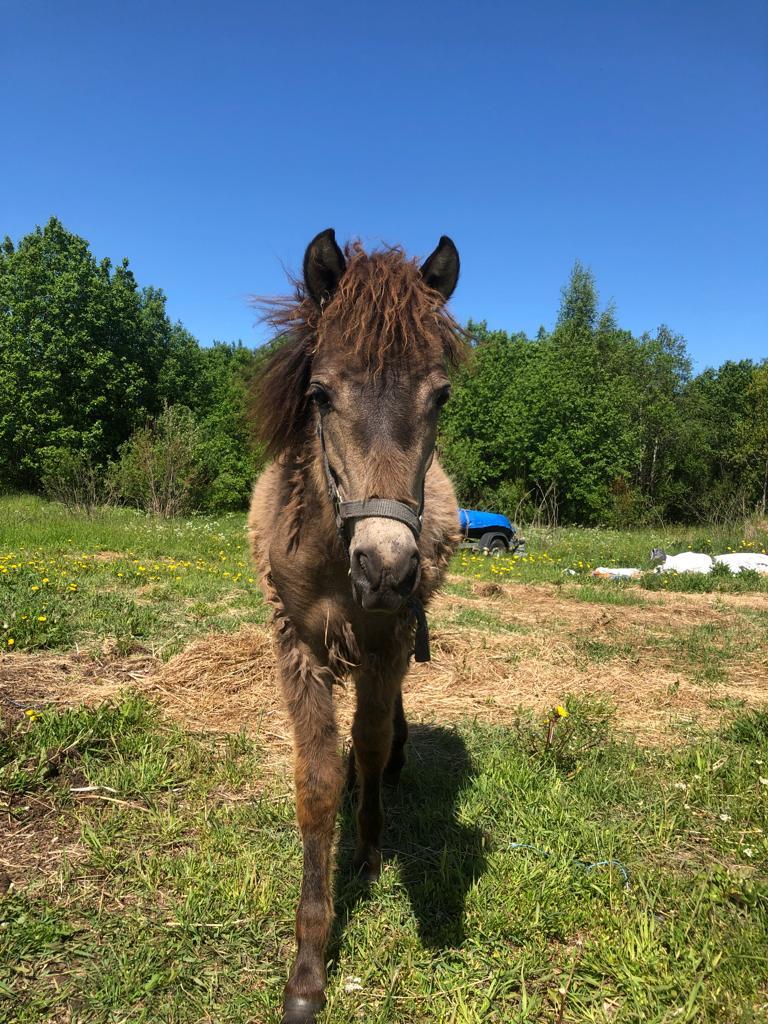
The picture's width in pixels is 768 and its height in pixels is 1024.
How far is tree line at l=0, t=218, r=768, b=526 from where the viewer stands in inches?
942

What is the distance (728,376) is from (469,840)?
53837mm

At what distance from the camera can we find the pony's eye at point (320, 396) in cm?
209

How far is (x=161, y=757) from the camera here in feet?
11.0

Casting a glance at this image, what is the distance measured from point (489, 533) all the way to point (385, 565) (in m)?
12.8

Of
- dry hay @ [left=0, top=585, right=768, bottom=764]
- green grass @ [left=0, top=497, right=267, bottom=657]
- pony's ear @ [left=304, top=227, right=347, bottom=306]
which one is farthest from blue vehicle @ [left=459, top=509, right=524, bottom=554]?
pony's ear @ [left=304, top=227, right=347, bottom=306]

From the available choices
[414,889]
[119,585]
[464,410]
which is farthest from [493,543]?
[464,410]

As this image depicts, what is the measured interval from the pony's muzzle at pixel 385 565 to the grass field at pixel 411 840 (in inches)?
58.1

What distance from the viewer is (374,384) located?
2.00 metres

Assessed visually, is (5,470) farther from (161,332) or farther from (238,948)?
(238,948)

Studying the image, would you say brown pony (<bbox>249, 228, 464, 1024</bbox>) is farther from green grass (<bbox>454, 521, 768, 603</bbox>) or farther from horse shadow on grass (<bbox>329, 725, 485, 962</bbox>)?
green grass (<bbox>454, 521, 768, 603</bbox>)

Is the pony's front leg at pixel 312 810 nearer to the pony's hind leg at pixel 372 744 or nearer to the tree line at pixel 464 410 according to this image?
the pony's hind leg at pixel 372 744

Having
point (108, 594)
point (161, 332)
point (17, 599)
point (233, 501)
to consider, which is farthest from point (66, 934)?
point (161, 332)

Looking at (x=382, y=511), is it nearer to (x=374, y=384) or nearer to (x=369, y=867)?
(x=374, y=384)

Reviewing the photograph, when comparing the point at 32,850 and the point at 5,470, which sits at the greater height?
the point at 5,470
